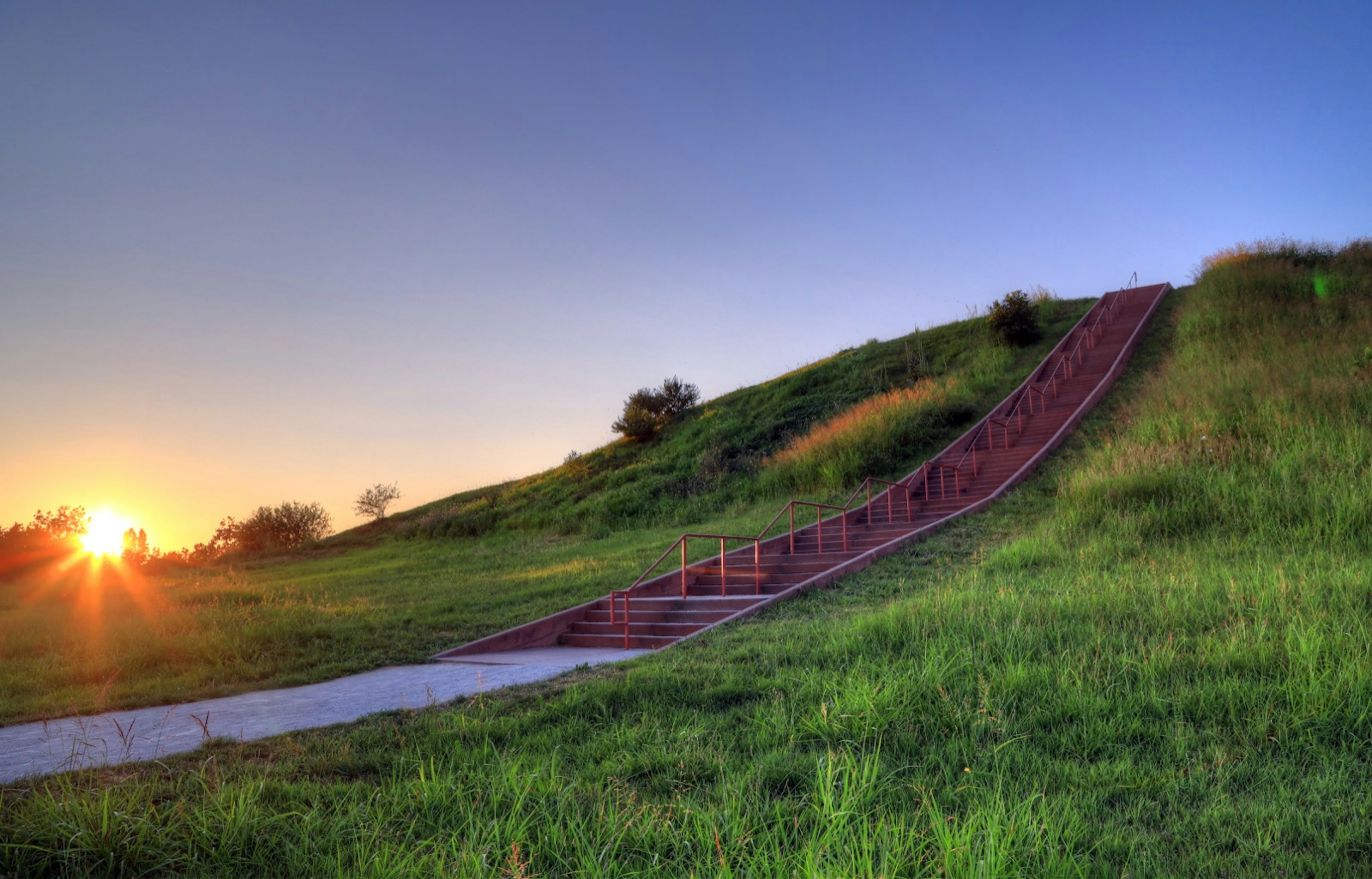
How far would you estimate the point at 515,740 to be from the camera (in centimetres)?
511

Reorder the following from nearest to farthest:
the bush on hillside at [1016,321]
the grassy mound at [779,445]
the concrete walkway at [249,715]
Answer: the concrete walkway at [249,715], the grassy mound at [779,445], the bush on hillside at [1016,321]

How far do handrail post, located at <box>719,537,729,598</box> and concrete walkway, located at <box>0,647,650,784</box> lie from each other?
2387mm

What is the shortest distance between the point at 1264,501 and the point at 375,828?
11.4 meters

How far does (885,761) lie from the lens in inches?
169

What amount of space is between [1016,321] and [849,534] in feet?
53.2

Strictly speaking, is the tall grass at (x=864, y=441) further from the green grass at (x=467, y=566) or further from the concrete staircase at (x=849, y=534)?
the concrete staircase at (x=849, y=534)

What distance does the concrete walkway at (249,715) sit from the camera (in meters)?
5.41

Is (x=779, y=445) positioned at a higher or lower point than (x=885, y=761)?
higher

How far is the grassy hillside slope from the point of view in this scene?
3.26 meters

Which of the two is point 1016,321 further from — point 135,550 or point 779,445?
point 135,550

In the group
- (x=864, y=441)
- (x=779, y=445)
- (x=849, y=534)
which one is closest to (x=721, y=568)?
(x=849, y=534)

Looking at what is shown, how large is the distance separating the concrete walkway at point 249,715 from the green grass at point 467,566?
0.59 metres

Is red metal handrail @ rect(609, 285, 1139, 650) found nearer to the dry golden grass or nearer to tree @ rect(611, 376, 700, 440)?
the dry golden grass

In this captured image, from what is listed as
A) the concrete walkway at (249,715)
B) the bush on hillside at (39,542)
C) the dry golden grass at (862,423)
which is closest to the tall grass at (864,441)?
the dry golden grass at (862,423)
